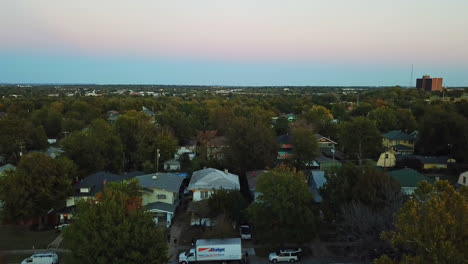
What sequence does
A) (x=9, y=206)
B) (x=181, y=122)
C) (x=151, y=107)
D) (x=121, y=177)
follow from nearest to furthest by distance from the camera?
(x=9, y=206) < (x=121, y=177) < (x=181, y=122) < (x=151, y=107)

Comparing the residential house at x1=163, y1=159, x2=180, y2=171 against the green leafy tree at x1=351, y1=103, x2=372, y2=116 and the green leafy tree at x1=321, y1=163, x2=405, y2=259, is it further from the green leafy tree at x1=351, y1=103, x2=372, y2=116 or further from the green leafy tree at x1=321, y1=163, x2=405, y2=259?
the green leafy tree at x1=351, y1=103, x2=372, y2=116

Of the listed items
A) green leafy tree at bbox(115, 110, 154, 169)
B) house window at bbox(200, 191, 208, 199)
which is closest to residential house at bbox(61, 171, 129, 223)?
house window at bbox(200, 191, 208, 199)

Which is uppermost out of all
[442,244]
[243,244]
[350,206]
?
[442,244]

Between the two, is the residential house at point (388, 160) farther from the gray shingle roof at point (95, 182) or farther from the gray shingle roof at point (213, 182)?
the gray shingle roof at point (95, 182)

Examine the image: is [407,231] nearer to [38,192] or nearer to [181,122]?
[38,192]

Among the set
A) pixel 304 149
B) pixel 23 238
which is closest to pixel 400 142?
pixel 304 149

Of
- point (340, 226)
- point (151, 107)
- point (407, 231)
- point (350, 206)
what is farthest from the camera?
point (151, 107)

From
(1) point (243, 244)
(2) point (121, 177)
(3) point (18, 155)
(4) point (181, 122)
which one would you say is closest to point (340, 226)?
(1) point (243, 244)
